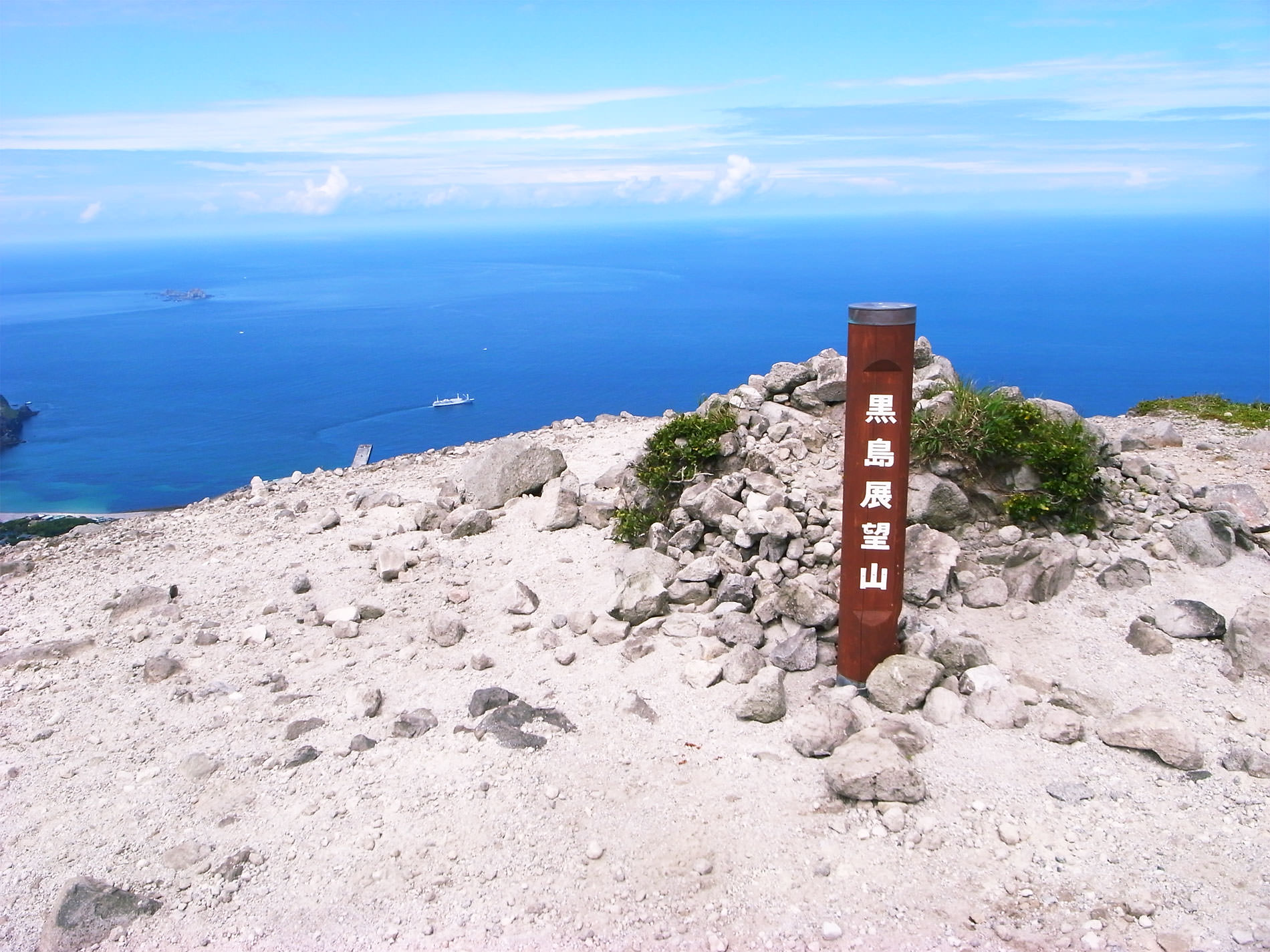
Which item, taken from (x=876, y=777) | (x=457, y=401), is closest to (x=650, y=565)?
(x=876, y=777)

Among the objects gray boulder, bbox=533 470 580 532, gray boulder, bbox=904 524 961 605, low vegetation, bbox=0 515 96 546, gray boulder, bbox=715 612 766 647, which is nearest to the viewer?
gray boulder, bbox=715 612 766 647

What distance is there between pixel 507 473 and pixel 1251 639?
8.03 meters

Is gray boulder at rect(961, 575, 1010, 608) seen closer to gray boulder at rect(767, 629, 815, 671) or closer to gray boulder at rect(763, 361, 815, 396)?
gray boulder at rect(767, 629, 815, 671)

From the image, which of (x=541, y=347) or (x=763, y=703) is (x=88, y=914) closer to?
(x=763, y=703)

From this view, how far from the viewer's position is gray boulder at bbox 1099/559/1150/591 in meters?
8.16

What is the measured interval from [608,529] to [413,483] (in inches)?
171

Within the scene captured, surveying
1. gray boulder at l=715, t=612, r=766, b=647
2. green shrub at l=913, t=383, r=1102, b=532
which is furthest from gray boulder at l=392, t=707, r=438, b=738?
green shrub at l=913, t=383, r=1102, b=532

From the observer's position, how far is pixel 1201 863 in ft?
17.2

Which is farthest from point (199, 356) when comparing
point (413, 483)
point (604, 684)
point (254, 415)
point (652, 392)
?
point (604, 684)

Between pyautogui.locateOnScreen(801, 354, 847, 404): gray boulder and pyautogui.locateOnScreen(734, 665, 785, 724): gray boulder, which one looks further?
pyautogui.locateOnScreen(801, 354, 847, 404): gray boulder

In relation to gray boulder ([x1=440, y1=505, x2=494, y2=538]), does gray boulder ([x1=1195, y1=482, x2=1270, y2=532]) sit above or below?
above

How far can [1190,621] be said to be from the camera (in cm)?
751

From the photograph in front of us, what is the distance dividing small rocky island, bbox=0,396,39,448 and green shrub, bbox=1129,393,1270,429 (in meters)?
67.2

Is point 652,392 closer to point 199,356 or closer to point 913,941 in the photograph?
point 913,941
